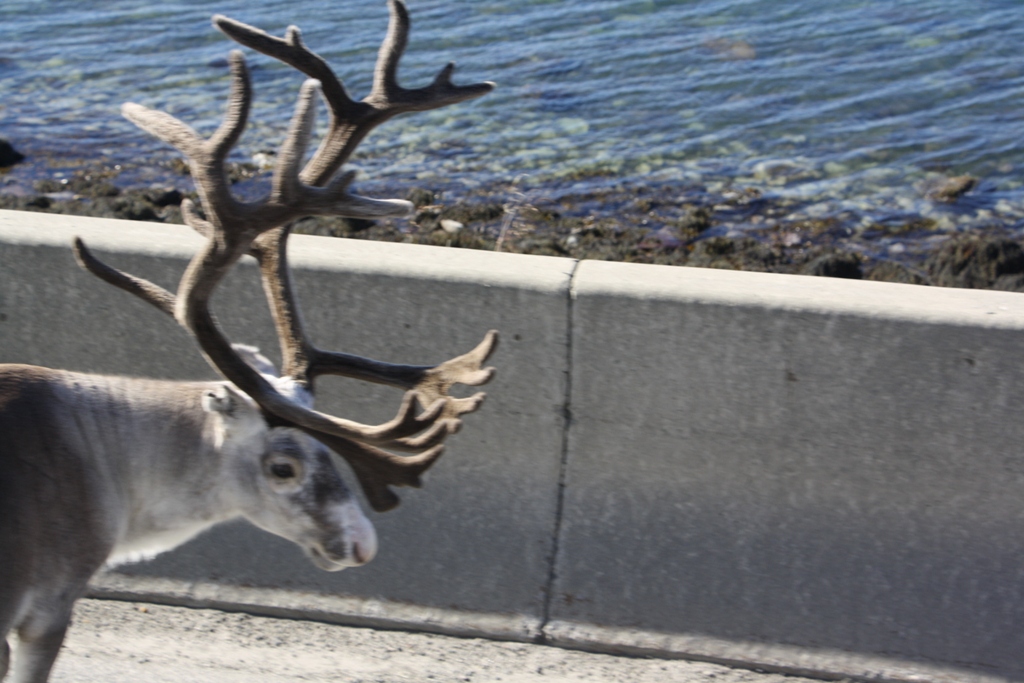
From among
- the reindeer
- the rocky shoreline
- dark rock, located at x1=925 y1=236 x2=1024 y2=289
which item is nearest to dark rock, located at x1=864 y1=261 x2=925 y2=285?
the rocky shoreline

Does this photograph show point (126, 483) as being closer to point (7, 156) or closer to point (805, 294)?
point (805, 294)

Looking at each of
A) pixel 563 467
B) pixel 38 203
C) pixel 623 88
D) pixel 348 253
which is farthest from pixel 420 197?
pixel 563 467

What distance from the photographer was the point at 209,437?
338 centimetres

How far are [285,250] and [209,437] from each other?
699mm

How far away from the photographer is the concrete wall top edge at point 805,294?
146 inches

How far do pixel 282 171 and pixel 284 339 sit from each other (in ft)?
2.38

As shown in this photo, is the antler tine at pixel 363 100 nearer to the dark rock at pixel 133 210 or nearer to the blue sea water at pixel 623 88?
the dark rock at pixel 133 210

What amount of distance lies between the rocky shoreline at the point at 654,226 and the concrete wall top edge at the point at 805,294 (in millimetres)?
2529

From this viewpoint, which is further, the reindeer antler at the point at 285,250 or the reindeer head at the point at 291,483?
the reindeer head at the point at 291,483

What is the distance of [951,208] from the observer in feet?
28.2

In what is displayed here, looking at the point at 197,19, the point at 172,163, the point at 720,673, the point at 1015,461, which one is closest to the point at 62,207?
the point at 172,163

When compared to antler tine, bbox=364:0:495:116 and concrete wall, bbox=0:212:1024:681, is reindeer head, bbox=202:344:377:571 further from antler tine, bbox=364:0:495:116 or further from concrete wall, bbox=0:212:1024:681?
antler tine, bbox=364:0:495:116

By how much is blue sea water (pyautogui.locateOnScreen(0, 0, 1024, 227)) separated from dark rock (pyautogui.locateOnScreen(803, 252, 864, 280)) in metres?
1.90

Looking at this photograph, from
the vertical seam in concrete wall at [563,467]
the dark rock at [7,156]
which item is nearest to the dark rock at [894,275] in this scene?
the vertical seam in concrete wall at [563,467]
